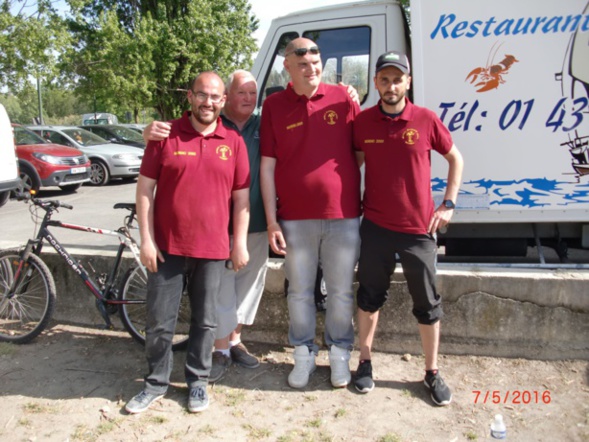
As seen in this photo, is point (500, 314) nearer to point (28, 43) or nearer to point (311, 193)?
point (311, 193)

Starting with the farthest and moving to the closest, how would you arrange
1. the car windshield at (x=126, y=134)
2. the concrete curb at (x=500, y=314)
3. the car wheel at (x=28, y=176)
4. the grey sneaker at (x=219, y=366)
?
the car windshield at (x=126, y=134) < the car wheel at (x=28, y=176) < the concrete curb at (x=500, y=314) < the grey sneaker at (x=219, y=366)

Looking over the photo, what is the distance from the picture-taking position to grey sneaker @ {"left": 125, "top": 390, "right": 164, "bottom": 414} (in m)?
2.98

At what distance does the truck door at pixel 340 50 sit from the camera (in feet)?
14.3

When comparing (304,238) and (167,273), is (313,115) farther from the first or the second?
(167,273)

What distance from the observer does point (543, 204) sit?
12.5 ft

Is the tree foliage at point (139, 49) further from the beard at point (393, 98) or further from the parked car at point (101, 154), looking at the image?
the beard at point (393, 98)

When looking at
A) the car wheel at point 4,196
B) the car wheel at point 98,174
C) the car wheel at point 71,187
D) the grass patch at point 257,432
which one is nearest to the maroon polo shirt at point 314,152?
the grass patch at point 257,432

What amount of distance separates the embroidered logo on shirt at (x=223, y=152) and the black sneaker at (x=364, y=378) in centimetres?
154

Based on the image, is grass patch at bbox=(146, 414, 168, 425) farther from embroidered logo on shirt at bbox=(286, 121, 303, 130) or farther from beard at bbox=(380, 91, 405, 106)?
beard at bbox=(380, 91, 405, 106)

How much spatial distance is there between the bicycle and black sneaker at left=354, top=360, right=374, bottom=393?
1.33 m

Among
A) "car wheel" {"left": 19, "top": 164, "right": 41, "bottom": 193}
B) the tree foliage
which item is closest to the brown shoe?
"car wheel" {"left": 19, "top": 164, "right": 41, "bottom": 193}

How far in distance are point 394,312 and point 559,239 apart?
163cm

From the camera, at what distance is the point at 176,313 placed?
3.06 m
